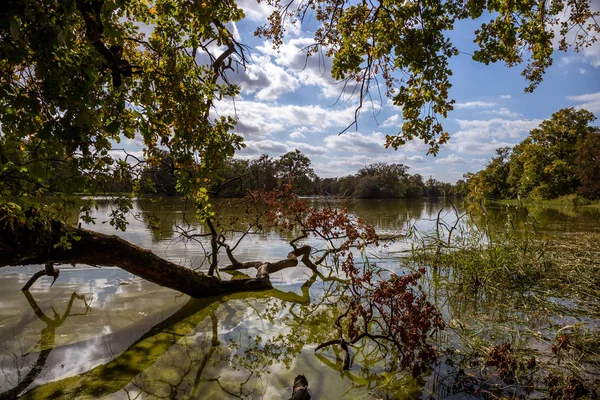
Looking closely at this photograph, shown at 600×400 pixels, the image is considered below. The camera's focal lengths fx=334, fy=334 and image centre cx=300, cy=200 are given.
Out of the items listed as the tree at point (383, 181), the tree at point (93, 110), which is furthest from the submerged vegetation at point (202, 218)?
the tree at point (383, 181)

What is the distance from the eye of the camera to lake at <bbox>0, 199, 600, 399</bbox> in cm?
334

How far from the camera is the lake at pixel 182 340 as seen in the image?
11.0 feet

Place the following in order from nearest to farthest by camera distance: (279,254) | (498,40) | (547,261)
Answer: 1. (498,40)
2. (547,261)
3. (279,254)

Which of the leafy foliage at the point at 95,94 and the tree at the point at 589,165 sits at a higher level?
the tree at the point at 589,165

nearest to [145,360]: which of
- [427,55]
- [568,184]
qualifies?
[427,55]

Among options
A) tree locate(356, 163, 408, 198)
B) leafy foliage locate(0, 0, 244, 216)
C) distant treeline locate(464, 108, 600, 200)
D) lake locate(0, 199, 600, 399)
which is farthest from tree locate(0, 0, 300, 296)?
tree locate(356, 163, 408, 198)

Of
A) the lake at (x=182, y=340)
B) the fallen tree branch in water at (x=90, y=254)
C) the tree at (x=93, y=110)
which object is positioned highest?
the tree at (x=93, y=110)

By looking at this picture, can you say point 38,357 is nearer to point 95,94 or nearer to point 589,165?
point 95,94

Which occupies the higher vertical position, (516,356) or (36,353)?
(516,356)

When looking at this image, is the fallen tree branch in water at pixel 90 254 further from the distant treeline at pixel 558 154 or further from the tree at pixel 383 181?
the tree at pixel 383 181

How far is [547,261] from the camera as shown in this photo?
7.67 m

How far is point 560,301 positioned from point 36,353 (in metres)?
7.89

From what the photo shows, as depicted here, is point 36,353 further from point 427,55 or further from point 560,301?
point 560,301

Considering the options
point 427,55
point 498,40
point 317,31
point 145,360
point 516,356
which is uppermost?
point 317,31
